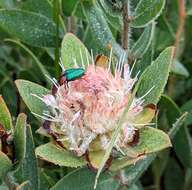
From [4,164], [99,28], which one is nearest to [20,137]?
[4,164]

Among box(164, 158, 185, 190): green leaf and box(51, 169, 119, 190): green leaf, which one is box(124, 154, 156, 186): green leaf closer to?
box(51, 169, 119, 190): green leaf

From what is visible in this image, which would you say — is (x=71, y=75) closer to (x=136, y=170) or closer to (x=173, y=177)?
(x=136, y=170)

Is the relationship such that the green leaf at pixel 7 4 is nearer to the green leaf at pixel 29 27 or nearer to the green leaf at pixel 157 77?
the green leaf at pixel 29 27

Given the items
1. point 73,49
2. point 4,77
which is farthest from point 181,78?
point 73,49

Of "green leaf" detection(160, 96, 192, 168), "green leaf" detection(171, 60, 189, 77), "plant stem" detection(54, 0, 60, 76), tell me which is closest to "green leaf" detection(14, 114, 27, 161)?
"plant stem" detection(54, 0, 60, 76)

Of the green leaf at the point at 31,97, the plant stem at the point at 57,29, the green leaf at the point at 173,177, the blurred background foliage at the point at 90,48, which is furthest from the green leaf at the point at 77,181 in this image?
the green leaf at the point at 173,177

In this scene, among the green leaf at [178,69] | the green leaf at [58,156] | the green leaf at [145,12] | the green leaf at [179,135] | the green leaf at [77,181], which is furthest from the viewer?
the green leaf at [178,69]
